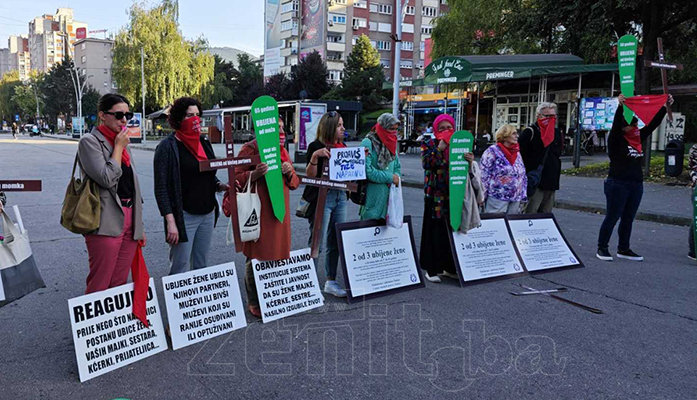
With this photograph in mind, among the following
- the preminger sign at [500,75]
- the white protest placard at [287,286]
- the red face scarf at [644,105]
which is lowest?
the white protest placard at [287,286]

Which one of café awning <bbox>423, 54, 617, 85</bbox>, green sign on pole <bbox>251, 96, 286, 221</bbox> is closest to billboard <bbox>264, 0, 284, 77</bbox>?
café awning <bbox>423, 54, 617, 85</bbox>

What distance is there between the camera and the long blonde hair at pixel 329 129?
16.3 ft

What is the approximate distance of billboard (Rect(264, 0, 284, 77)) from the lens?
263 ft

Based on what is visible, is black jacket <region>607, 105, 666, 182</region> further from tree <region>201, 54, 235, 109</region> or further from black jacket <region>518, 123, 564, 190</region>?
tree <region>201, 54, 235, 109</region>

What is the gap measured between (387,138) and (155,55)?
154ft

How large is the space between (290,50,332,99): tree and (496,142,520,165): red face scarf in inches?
2223

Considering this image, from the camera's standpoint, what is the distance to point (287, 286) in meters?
4.64

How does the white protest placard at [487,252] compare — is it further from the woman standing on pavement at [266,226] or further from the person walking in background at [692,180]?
the person walking in background at [692,180]

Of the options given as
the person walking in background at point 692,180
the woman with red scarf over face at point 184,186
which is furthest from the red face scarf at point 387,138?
the person walking in background at point 692,180

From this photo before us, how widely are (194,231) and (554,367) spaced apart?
2.90 metres

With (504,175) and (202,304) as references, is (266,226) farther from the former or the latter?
(504,175)

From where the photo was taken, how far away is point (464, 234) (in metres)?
5.73

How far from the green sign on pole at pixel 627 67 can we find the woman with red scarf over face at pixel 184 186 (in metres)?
4.96

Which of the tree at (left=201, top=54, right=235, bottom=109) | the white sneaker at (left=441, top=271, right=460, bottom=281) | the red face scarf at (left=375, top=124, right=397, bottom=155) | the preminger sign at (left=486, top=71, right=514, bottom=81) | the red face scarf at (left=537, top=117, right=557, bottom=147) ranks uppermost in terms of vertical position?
the tree at (left=201, top=54, right=235, bottom=109)
